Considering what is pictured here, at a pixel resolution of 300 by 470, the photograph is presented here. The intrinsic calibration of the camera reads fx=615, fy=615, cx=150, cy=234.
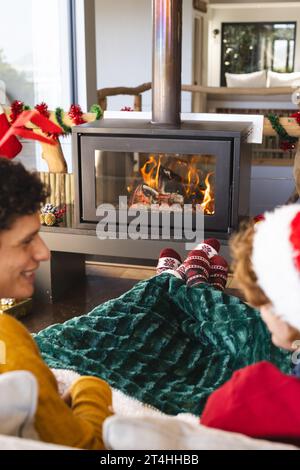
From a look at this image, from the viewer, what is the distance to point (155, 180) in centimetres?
345

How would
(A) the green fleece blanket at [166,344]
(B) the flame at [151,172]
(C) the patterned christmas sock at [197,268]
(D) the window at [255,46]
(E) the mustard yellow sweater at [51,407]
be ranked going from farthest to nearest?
1. (D) the window at [255,46]
2. (B) the flame at [151,172]
3. (C) the patterned christmas sock at [197,268]
4. (A) the green fleece blanket at [166,344]
5. (E) the mustard yellow sweater at [51,407]

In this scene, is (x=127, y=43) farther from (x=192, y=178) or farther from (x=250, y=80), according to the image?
(x=192, y=178)

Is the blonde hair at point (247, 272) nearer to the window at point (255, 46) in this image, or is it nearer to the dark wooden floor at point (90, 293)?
the dark wooden floor at point (90, 293)

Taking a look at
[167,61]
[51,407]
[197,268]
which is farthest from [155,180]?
[51,407]

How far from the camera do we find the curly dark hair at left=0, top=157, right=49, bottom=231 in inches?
45.4

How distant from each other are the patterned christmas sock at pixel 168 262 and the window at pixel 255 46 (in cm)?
957

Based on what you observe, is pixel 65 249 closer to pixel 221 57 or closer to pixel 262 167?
pixel 262 167

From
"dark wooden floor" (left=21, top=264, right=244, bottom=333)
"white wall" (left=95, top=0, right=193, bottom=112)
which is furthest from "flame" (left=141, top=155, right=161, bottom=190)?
"white wall" (left=95, top=0, right=193, bottom=112)

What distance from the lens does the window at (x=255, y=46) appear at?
11.8 m

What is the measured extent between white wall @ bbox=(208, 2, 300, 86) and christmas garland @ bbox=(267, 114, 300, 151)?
831cm

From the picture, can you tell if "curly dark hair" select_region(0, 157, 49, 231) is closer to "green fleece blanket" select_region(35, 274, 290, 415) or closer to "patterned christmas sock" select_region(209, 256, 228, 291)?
"green fleece blanket" select_region(35, 274, 290, 415)

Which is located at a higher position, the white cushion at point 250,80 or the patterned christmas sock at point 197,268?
the white cushion at point 250,80

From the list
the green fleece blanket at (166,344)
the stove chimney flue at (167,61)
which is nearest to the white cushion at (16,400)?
the green fleece blanket at (166,344)
